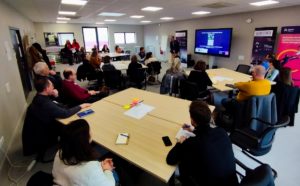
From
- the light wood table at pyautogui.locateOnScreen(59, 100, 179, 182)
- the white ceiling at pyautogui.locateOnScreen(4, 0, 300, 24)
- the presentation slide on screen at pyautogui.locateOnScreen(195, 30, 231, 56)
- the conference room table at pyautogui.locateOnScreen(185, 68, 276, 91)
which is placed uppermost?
the white ceiling at pyautogui.locateOnScreen(4, 0, 300, 24)

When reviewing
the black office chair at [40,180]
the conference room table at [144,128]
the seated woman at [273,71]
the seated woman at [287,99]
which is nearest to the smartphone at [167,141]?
the conference room table at [144,128]

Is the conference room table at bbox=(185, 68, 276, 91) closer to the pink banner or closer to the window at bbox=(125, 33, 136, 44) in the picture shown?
the pink banner

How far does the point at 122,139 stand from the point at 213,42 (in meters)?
7.05

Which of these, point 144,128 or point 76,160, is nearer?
point 76,160

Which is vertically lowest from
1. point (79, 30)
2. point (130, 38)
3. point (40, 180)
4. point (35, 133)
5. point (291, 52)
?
point (35, 133)

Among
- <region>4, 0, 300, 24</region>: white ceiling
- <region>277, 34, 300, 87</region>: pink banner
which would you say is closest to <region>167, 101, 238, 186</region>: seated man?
<region>4, 0, 300, 24</region>: white ceiling

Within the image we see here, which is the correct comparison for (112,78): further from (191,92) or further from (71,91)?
(191,92)

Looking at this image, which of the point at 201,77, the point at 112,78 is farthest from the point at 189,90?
the point at 112,78

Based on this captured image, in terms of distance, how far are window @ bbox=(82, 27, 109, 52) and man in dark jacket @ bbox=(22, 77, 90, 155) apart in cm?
1102

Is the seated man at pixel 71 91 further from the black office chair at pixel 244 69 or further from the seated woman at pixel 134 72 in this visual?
the black office chair at pixel 244 69

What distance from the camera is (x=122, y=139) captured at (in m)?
1.66

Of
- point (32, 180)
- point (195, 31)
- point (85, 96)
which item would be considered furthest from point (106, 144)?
point (195, 31)

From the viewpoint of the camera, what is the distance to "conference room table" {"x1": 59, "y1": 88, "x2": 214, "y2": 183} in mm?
1388

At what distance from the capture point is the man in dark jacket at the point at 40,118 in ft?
6.74
